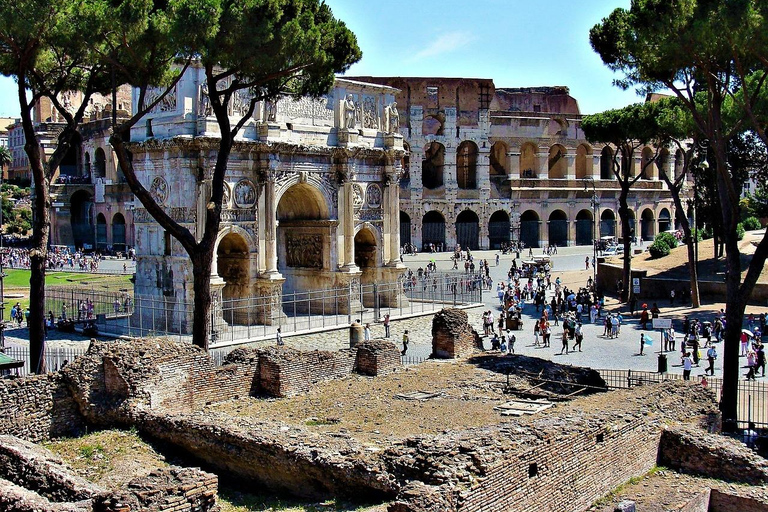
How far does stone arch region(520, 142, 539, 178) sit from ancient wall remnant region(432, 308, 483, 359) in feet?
135

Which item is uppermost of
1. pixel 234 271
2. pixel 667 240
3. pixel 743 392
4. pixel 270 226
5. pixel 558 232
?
pixel 558 232

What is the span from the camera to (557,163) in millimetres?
62188

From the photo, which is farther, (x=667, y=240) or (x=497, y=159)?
(x=497, y=159)

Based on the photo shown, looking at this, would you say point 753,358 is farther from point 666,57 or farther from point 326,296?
point 326,296

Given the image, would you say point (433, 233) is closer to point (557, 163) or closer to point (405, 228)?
point (405, 228)

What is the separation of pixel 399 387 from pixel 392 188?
47.4 ft

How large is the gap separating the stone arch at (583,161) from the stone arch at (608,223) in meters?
3.12

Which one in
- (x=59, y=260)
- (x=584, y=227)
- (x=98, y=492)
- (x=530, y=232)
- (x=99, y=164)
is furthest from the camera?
(x=99, y=164)

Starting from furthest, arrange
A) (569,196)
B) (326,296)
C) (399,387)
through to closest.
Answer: (569,196)
(326,296)
(399,387)

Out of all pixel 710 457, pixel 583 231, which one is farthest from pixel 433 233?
pixel 710 457

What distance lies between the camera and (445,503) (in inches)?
354

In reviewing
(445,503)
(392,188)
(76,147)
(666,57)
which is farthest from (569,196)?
(445,503)

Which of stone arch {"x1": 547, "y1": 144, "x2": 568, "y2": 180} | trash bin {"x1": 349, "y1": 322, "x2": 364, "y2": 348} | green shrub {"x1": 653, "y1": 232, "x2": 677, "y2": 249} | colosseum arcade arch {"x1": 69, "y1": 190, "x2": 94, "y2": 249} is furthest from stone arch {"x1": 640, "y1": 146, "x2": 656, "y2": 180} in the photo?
trash bin {"x1": 349, "y1": 322, "x2": 364, "y2": 348}

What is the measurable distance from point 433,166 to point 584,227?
11521 millimetres
